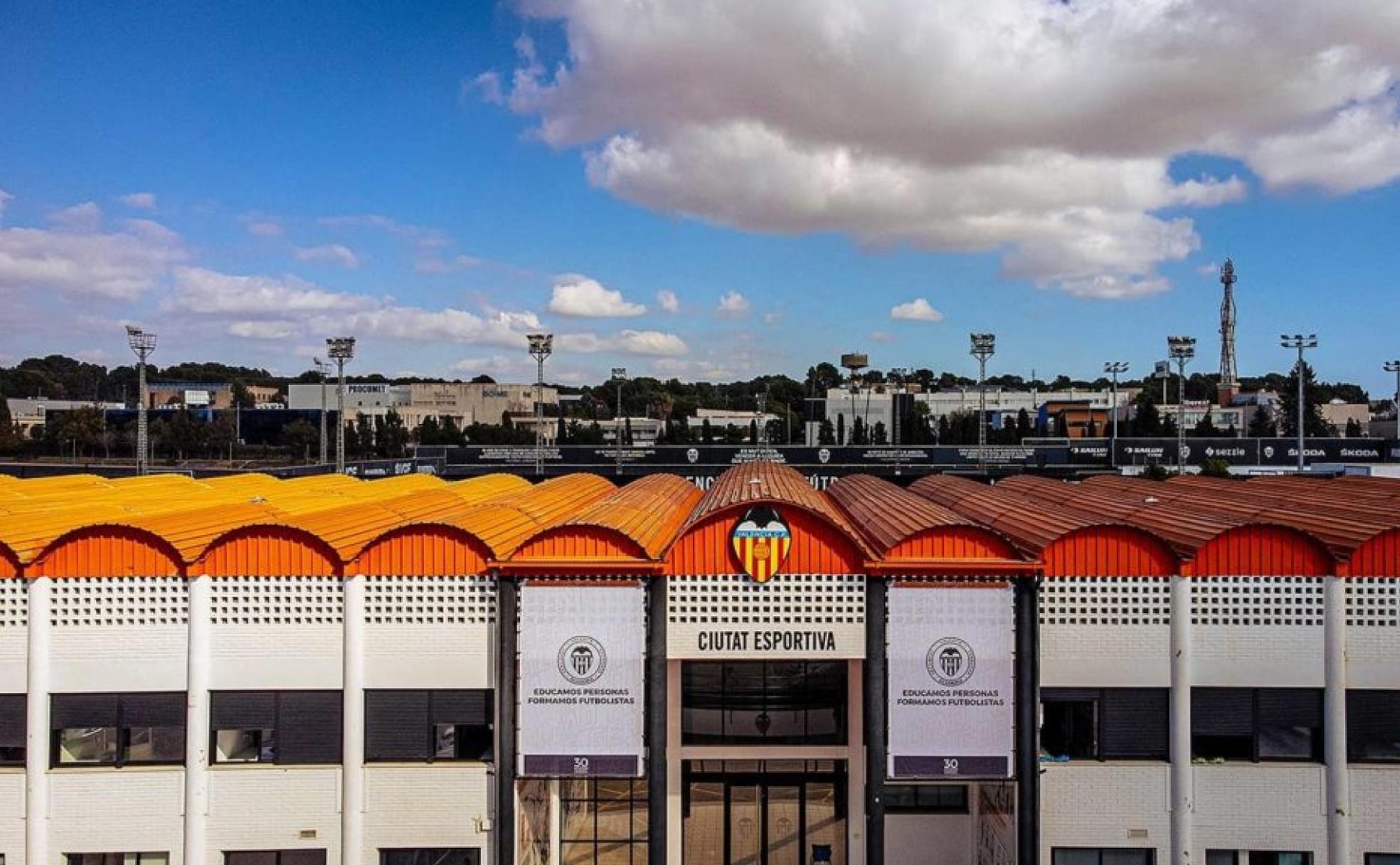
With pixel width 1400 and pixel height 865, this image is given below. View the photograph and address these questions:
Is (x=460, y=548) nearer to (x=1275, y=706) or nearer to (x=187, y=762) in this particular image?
(x=187, y=762)

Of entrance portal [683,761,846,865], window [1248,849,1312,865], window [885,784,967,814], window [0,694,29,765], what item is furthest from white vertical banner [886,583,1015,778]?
window [0,694,29,765]

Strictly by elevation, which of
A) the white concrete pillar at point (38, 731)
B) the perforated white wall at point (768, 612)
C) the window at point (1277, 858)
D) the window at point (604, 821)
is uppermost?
the perforated white wall at point (768, 612)

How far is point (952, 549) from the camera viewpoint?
587 inches

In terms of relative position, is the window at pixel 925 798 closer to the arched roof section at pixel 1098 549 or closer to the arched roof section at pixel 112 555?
the arched roof section at pixel 1098 549

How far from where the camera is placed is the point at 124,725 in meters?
14.8

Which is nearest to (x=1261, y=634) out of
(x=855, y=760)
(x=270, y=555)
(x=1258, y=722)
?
(x=1258, y=722)

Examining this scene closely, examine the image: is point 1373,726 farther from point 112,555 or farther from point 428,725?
point 112,555

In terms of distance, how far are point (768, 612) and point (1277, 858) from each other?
9.51 meters

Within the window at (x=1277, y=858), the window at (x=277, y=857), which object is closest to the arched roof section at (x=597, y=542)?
the window at (x=277, y=857)

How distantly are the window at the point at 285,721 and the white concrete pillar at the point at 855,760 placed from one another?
912 centimetres

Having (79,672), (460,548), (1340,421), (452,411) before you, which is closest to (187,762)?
(79,672)

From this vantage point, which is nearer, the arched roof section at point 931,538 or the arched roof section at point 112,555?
the arched roof section at point 112,555

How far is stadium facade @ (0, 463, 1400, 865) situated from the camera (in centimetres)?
1452

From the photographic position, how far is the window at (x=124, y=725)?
48.1ft
